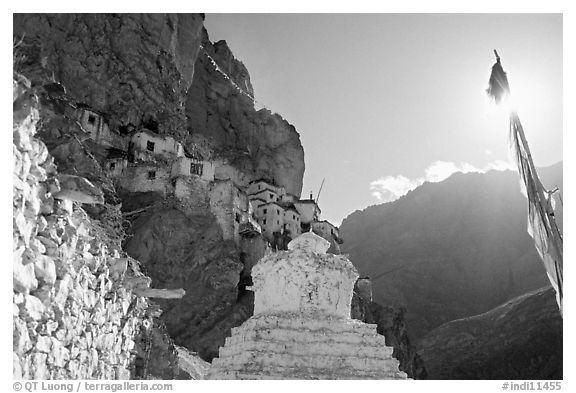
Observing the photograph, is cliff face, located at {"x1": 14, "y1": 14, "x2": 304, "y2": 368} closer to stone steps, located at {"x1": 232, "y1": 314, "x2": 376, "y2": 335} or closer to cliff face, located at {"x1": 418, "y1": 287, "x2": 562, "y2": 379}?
stone steps, located at {"x1": 232, "y1": 314, "x2": 376, "y2": 335}

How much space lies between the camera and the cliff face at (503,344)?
1960 inches

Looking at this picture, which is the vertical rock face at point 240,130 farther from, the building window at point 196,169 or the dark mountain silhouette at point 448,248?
the dark mountain silhouette at point 448,248

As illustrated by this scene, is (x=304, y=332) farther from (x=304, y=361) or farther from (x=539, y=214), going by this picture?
(x=539, y=214)

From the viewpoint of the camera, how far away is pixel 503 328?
53906 millimetres

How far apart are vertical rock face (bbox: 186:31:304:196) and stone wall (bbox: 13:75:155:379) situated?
39.7 meters

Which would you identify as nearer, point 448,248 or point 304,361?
point 304,361

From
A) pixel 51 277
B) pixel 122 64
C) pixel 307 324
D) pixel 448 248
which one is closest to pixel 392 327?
pixel 122 64

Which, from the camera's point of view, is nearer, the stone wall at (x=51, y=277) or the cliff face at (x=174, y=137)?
the stone wall at (x=51, y=277)

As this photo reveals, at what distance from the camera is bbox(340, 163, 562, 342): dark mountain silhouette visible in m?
68.7

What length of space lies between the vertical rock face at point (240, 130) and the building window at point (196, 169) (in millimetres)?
11158

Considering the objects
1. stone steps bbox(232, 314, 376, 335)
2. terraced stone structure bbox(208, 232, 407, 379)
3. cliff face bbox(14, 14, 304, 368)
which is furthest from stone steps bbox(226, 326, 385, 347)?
cliff face bbox(14, 14, 304, 368)

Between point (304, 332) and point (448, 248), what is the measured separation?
6785 centimetres

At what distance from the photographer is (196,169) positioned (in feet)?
130

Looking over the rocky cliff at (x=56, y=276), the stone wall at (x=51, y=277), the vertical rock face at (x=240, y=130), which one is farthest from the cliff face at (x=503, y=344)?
the stone wall at (x=51, y=277)
